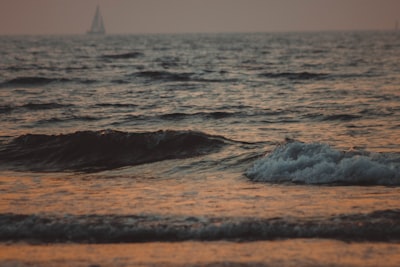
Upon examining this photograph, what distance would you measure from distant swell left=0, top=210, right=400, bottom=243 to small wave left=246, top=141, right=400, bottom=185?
2.30 metres

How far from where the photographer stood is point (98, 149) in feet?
44.8

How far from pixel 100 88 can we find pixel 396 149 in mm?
19216

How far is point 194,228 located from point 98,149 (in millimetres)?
7331

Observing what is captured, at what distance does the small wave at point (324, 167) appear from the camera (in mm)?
9305

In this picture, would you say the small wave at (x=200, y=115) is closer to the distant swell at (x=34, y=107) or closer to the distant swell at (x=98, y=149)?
the distant swell at (x=98, y=149)

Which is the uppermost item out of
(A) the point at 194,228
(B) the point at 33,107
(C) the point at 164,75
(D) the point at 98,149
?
(A) the point at 194,228

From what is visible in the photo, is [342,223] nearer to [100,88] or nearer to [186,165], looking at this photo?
[186,165]

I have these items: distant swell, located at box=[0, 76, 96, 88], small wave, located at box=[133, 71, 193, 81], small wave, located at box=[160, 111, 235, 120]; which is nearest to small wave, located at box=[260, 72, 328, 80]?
small wave, located at box=[133, 71, 193, 81]

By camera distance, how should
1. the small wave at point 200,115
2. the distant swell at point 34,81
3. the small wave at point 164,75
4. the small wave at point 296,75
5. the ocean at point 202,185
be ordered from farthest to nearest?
1. the small wave at point 164,75
2. the small wave at point 296,75
3. the distant swell at point 34,81
4. the small wave at point 200,115
5. the ocean at point 202,185

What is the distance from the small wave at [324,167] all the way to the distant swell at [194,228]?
230cm

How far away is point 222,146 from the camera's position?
528 inches

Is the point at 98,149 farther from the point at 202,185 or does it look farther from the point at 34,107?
the point at 34,107

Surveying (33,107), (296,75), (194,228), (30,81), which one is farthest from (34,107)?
(296,75)

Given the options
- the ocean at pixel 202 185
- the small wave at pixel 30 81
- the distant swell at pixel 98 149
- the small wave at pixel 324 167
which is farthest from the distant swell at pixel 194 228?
the small wave at pixel 30 81
